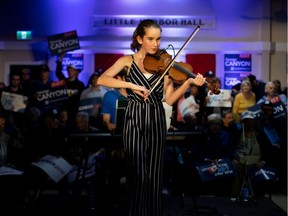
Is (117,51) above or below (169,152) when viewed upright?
above

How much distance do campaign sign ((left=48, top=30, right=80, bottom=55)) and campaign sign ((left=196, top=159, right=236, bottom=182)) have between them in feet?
16.0

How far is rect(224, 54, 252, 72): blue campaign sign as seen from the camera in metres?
12.1

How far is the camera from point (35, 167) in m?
6.11

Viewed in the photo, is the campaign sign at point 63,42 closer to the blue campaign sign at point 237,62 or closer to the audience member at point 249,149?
the blue campaign sign at point 237,62

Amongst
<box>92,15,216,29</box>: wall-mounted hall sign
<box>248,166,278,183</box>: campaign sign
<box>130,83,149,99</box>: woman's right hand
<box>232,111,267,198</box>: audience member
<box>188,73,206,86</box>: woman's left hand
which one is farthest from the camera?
<box>92,15,216,29</box>: wall-mounted hall sign

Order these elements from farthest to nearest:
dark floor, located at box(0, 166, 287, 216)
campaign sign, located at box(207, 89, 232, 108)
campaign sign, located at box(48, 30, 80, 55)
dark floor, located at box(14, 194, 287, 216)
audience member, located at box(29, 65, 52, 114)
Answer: campaign sign, located at box(48, 30, 80, 55)
audience member, located at box(29, 65, 52, 114)
campaign sign, located at box(207, 89, 232, 108)
dark floor, located at box(14, 194, 287, 216)
dark floor, located at box(0, 166, 287, 216)

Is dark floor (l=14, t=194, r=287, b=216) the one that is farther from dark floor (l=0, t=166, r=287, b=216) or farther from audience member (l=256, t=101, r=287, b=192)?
audience member (l=256, t=101, r=287, b=192)

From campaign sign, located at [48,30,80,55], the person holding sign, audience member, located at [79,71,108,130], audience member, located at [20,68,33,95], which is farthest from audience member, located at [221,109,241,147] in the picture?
campaign sign, located at [48,30,80,55]

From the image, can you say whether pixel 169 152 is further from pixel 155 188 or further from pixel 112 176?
pixel 155 188

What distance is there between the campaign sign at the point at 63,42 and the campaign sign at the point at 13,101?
8.62 feet

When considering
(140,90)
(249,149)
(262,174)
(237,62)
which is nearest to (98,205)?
(140,90)

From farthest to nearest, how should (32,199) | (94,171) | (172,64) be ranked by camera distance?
(94,171), (32,199), (172,64)

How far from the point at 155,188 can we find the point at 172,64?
94 centimetres

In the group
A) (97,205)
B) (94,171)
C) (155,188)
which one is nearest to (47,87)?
(94,171)
